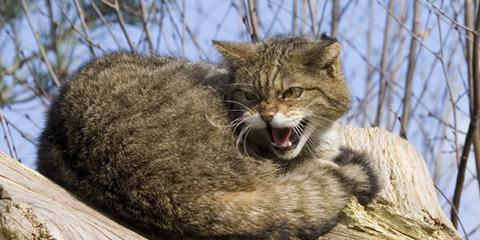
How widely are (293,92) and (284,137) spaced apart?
22cm

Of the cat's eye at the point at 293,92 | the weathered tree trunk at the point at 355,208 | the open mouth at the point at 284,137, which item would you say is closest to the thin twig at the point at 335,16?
the weathered tree trunk at the point at 355,208

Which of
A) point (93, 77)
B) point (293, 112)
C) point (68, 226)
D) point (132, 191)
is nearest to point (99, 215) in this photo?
point (132, 191)

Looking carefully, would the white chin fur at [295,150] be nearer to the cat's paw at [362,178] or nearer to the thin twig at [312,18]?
the cat's paw at [362,178]

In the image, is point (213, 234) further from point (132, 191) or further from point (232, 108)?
point (232, 108)

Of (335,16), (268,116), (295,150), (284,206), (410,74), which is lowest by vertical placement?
(284,206)

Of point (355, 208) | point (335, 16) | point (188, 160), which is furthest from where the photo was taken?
point (335, 16)

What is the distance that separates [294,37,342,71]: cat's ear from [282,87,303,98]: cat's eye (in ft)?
0.48

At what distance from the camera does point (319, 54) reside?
146 inches

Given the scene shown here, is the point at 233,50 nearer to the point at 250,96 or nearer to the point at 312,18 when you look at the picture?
the point at 250,96

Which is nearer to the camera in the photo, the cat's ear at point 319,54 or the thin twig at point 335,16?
the cat's ear at point 319,54

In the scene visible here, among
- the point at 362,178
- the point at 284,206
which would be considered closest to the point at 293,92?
the point at 362,178

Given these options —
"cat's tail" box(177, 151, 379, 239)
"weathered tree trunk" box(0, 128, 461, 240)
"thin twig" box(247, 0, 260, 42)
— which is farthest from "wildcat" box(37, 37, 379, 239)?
"thin twig" box(247, 0, 260, 42)

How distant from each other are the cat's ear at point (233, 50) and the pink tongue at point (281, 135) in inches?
15.9

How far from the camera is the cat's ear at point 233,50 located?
3.77 meters
